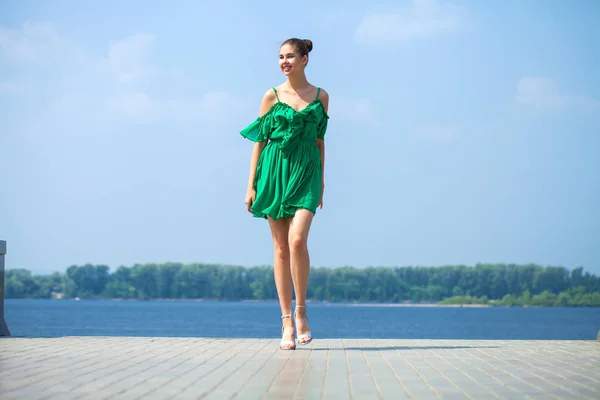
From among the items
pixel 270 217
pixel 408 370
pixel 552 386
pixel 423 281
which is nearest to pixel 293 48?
pixel 270 217

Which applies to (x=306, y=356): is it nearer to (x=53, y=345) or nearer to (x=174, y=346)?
(x=174, y=346)

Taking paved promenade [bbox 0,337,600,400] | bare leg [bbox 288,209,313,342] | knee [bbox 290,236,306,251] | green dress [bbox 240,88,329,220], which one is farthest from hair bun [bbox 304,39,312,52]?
paved promenade [bbox 0,337,600,400]

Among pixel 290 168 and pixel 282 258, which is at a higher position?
pixel 290 168

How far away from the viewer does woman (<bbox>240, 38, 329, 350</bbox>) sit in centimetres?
671

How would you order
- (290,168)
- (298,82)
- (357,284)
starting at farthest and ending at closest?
(357,284) → (298,82) → (290,168)

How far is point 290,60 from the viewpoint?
→ 272 inches

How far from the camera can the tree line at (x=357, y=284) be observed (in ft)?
440

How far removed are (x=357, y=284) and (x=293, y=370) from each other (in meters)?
144

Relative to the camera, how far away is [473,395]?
4.03 m

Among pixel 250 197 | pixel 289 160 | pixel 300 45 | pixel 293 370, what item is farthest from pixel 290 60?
pixel 293 370

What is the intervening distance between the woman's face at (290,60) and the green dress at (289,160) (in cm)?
27

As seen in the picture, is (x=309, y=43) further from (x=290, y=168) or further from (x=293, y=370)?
(x=293, y=370)

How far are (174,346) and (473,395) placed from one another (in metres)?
3.22

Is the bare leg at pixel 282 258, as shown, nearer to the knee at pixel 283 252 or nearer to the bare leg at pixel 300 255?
the knee at pixel 283 252
